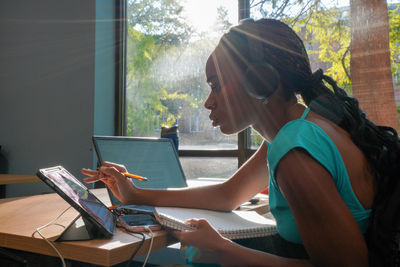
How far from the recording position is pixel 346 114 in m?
0.79

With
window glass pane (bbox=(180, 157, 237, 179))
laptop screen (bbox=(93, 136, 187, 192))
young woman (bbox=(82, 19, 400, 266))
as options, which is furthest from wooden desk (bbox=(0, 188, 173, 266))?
window glass pane (bbox=(180, 157, 237, 179))

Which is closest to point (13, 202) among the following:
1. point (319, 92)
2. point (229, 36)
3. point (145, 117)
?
point (229, 36)

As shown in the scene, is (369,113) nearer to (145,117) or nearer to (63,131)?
(145,117)

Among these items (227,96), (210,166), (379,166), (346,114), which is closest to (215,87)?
(227,96)

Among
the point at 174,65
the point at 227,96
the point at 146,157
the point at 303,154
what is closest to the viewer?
the point at 303,154

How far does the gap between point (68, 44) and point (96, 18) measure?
379 mm

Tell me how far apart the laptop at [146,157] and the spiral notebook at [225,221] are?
279mm

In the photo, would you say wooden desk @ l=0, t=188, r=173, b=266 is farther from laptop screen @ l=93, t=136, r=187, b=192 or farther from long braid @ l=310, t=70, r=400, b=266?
long braid @ l=310, t=70, r=400, b=266

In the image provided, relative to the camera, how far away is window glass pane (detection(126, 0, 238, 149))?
2.66m

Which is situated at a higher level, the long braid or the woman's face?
the woman's face

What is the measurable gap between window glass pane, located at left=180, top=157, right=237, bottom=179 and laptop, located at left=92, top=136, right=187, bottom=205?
114cm

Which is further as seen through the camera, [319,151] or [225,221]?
[225,221]

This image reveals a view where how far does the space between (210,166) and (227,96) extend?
1.75 metres

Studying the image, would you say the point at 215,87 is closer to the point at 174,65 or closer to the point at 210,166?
the point at 210,166
